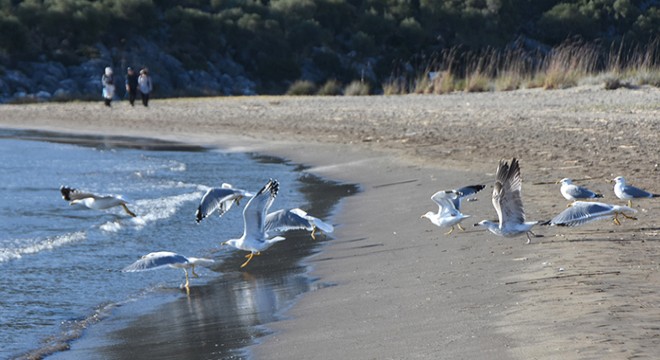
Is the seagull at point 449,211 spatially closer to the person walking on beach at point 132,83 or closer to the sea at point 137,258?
the sea at point 137,258

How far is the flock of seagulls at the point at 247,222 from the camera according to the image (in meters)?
9.86

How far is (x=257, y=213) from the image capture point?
10.9 metres

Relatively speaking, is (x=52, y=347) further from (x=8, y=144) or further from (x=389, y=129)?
(x=8, y=144)

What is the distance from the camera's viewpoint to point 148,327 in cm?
856

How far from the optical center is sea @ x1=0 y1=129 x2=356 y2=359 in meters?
8.23

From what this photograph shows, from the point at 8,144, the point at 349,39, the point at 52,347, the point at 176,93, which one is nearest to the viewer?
the point at 52,347

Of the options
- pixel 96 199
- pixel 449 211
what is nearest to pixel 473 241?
pixel 449 211

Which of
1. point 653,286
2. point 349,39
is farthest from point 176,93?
point 653,286

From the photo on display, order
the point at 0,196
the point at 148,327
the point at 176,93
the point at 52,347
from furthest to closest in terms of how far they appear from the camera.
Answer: the point at 176,93, the point at 0,196, the point at 148,327, the point at 52,347

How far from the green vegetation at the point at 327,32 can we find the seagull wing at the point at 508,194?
30.9m

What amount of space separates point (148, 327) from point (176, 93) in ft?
105

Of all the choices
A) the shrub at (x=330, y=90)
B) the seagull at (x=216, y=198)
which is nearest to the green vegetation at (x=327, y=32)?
the shrub at (x=330, y=90)

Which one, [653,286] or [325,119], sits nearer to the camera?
[653,286]

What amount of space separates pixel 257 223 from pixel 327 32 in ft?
127
